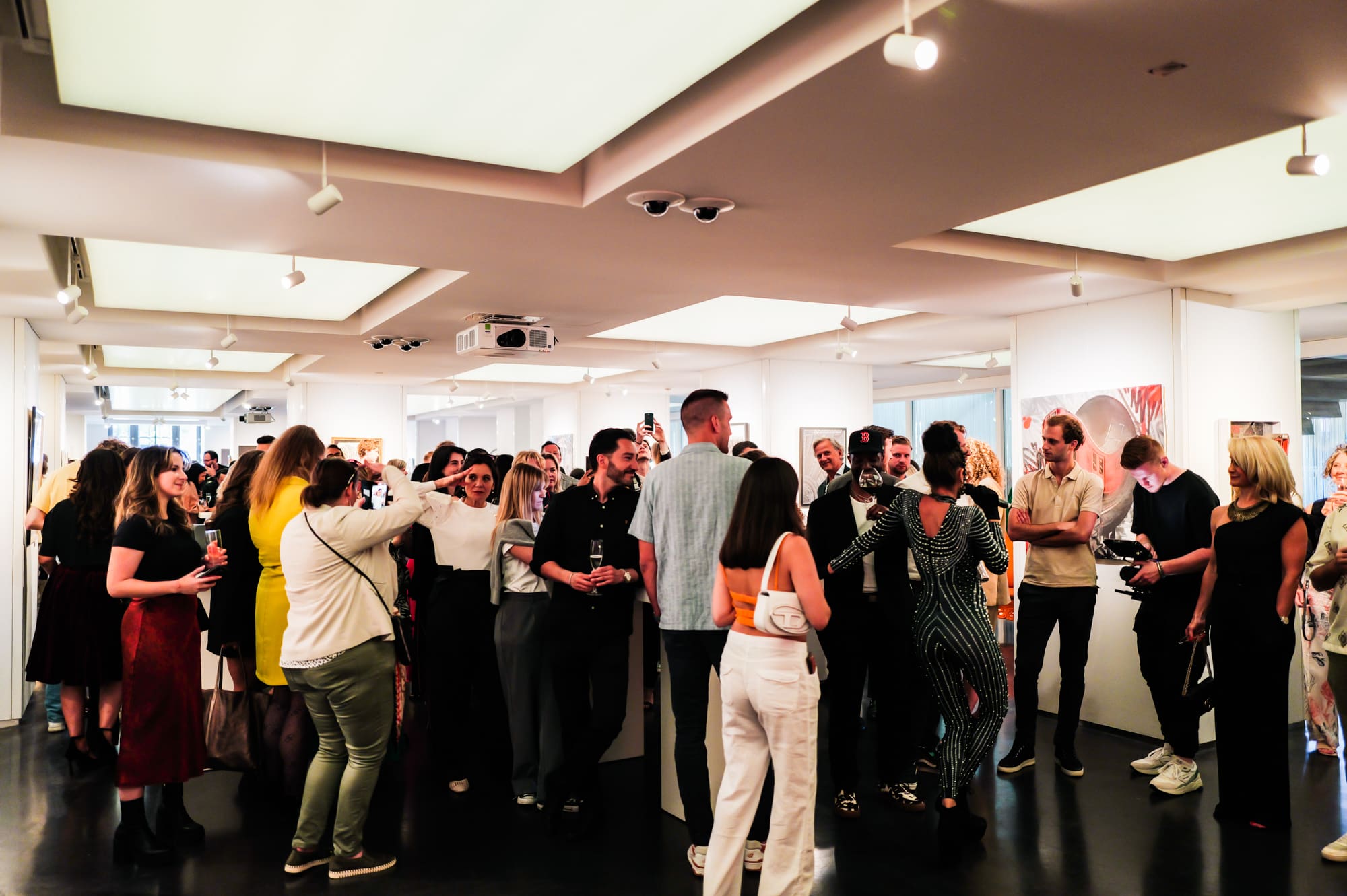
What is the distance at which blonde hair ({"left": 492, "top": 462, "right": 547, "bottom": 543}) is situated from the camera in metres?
4.39

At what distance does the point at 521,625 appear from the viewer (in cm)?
434

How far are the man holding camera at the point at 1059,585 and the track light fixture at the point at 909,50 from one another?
3.01m

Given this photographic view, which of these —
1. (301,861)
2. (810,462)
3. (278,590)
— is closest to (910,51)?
(278,590)

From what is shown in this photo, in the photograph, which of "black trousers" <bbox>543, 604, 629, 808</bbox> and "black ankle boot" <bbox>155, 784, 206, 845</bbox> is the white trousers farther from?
"black ankle boot" <bbox>155, 784, 206, 845</bbox>

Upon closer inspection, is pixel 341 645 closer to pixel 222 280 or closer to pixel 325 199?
pixel 325 199

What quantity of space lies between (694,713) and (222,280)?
17.4 ft

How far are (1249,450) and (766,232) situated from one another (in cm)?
244

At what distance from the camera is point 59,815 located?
14.3 ft

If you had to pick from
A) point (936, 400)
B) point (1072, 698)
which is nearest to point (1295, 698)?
point (1072, 698)

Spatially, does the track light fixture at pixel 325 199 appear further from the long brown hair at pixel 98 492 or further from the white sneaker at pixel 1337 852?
the white sneaker at pixel 1337 852

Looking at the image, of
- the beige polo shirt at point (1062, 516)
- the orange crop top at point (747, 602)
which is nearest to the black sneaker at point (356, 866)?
the orange crop top at point (747, 602)

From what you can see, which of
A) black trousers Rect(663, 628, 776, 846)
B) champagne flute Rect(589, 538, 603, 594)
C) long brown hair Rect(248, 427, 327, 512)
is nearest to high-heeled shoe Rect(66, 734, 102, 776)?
long brown hair Rect(248, 427, 327, 512)

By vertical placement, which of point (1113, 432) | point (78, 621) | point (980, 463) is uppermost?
point (1113, 432)

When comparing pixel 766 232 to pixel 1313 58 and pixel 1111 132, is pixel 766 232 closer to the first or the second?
pixel 1111 132
